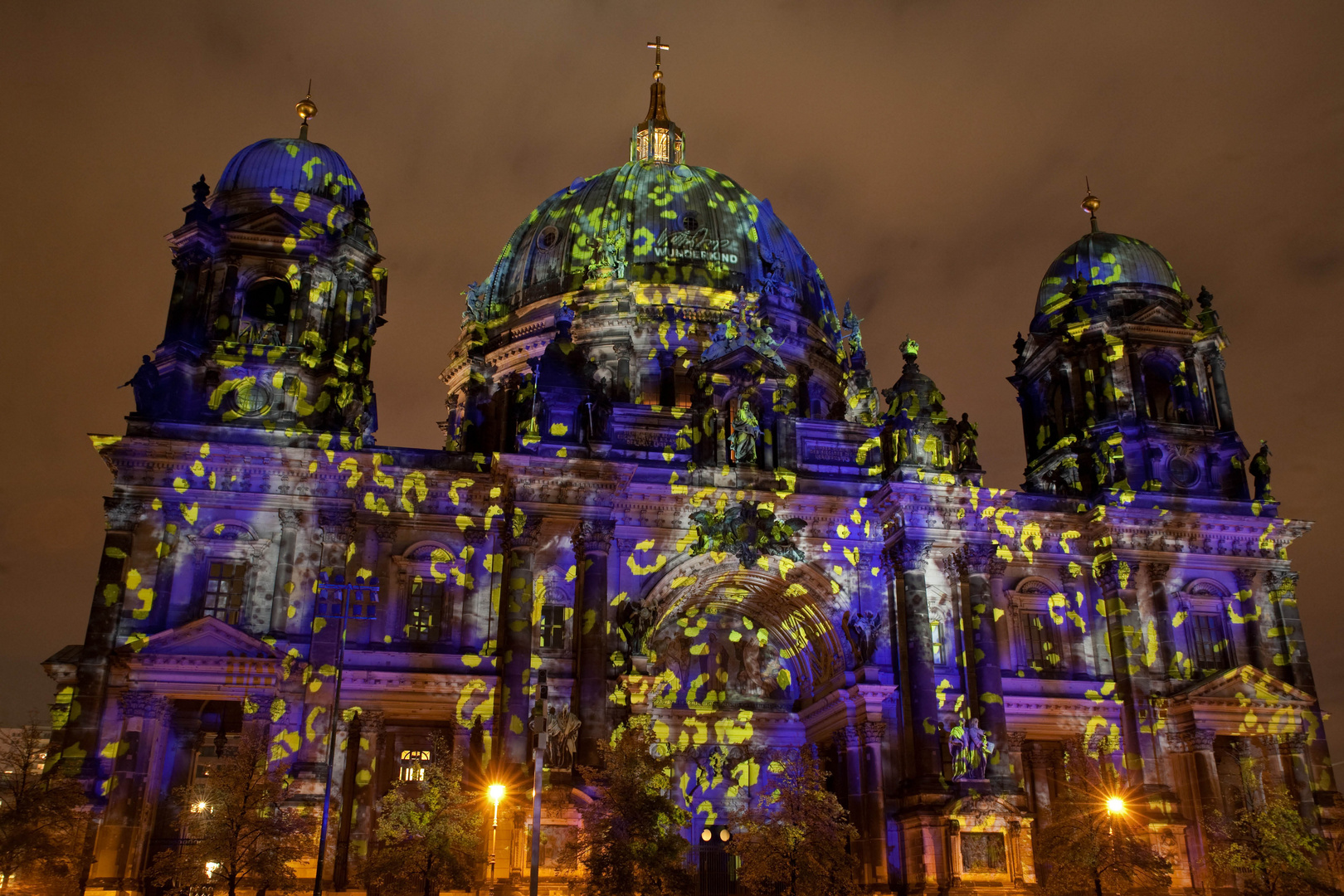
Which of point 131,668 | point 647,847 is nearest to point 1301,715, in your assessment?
point 647,847

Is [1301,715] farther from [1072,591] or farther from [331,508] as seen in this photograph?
[331,508]

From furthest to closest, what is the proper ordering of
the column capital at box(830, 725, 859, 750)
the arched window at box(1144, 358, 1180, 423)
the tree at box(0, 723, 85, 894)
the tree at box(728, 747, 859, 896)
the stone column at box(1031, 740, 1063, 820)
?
the arched window at box(1144, 358, 1180, 423), the stone column at box(1031, 740, 1063, 820), the column capital at box(830, 725, 859, 750), the tree at box(728, 747, 859, 896), the tree at box(0, 723, 85, 894)

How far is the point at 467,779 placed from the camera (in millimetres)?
35906

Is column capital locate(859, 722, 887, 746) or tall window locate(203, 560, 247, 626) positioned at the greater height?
tall window locate(203, 560, 247, 626)

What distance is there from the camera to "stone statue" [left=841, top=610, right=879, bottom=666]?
3997 cm

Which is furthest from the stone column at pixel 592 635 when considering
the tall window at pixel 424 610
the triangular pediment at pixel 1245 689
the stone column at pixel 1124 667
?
the triangular pediment at pixel 1245 689

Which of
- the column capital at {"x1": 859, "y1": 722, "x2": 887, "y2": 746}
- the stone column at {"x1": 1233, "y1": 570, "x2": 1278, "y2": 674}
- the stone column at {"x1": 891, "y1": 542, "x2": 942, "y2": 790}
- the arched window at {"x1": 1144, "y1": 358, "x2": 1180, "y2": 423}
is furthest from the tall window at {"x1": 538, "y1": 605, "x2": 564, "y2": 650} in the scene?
the arched window at {"x1": 1144, "y1": 358, "x2": 1180, "y2": 423}

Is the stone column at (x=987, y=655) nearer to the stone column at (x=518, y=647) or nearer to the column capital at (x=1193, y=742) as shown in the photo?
the column capital at (x=1193, y=742)

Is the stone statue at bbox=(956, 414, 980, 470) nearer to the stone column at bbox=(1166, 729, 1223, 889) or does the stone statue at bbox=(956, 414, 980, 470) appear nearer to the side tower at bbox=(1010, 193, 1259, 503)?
the side tower at bbox=(1010, 193, 1259, 503)

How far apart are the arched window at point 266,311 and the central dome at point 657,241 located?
14161 mm

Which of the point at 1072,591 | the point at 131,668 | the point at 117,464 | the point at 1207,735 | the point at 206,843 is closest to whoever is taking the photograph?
the point at 206,843

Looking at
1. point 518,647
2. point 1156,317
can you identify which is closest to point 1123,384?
point 1156,317

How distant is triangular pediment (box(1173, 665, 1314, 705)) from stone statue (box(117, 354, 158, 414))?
3525 centimetres

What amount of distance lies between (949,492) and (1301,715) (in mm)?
14384
